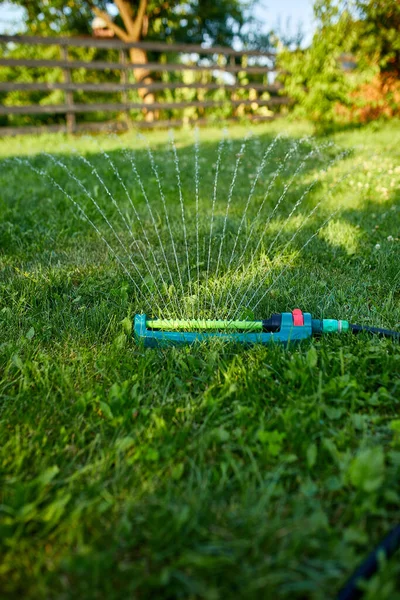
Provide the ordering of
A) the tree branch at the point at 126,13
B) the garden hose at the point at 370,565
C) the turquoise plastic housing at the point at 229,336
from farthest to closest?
1. the tree branch at the point at 126,13
2. the turquoise plastic housing at the point at 229,336
3. the garden hose at the point at 370,565

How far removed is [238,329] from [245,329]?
37 mm

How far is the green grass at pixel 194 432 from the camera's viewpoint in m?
1.08

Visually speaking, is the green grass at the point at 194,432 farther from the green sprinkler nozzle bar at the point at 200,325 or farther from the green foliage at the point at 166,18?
the green foliage at the point at 166,18

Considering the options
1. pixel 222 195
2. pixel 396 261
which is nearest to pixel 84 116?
pixel 222 195

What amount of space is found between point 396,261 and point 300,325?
1.02 metres

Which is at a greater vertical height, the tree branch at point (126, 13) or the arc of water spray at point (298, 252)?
the tree branch at point (126, 13)

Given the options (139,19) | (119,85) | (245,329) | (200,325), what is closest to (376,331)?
(245,329)

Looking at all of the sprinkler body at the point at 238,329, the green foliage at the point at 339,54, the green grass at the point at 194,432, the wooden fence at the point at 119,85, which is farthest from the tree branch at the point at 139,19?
the sprinkler body at the point at 238,329

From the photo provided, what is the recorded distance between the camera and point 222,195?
416cm

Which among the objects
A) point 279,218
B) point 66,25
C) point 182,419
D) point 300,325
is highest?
point 66,25

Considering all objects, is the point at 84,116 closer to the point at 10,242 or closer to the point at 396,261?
the point at 10,242

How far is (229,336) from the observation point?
6.23ft

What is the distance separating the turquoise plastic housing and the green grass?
5 cm

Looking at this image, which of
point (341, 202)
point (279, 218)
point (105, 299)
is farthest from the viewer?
point (341, 202)
